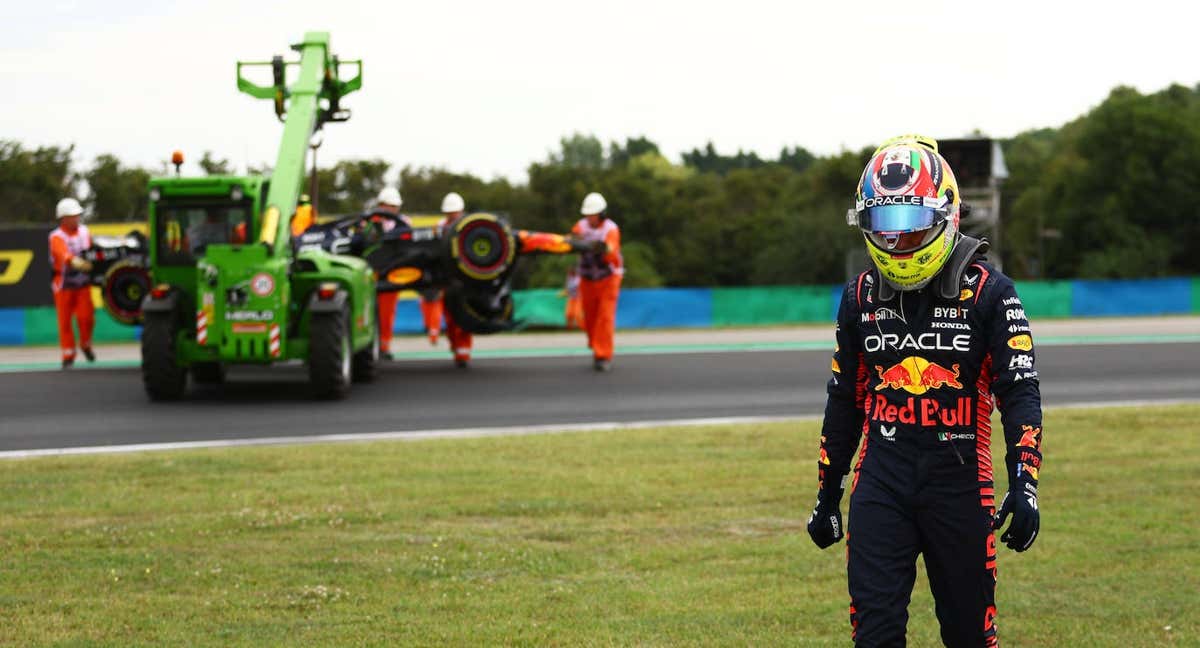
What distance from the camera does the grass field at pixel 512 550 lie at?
266 inches

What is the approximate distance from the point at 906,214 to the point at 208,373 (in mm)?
14479

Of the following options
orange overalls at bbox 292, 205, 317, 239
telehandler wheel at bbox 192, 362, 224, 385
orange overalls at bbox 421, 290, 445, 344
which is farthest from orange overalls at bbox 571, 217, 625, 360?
telehandler wheel at bbox 192, 362, 224, 385

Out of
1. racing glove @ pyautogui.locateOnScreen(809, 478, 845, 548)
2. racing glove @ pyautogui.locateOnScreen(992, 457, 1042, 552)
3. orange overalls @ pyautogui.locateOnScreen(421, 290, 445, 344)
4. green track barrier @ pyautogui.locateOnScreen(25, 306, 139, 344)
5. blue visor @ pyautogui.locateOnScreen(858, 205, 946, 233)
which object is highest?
blue visor @ pyautogui.locateOnScreen(858, 205, 946, 233)

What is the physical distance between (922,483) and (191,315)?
1298cm

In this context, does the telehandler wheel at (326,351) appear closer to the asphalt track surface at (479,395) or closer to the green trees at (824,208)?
the asphalt track surface at (479,395)

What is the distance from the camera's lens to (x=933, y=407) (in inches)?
193

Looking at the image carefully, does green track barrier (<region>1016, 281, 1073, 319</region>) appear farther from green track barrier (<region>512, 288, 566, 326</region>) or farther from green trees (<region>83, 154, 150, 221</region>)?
green trees (<region>83, 154, 150, 221</region>)

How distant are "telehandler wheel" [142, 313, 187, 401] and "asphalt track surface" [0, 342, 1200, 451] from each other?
0.19 meters

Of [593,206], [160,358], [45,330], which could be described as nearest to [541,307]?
[45,330]

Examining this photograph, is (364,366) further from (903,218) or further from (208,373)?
(903,218)

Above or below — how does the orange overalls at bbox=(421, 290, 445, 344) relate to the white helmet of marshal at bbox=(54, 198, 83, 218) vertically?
below

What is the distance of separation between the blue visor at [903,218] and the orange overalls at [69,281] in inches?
656

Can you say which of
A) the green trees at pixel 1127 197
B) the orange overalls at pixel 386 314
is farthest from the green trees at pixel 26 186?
the green trees at pixel 1127 197

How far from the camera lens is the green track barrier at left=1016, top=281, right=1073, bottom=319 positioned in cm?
3475
